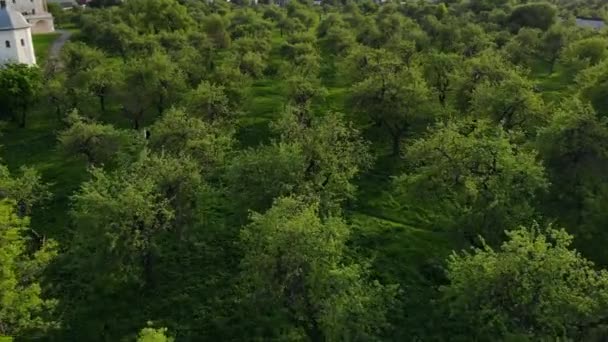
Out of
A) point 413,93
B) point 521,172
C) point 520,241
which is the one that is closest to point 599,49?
point 413,93

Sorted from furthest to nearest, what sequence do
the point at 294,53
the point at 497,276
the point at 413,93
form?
the point at 294,53 < the point at 413,93 < the point at 497,276

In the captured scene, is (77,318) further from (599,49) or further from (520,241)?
(599,49)

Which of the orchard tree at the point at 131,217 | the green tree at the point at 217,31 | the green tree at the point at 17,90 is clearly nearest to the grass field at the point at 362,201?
the green tree at the point at 17,90

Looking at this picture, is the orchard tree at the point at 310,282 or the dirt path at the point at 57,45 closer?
the orchard tree at the point at 310,282

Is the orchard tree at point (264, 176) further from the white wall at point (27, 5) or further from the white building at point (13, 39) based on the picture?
the white wall at point (27, 5)

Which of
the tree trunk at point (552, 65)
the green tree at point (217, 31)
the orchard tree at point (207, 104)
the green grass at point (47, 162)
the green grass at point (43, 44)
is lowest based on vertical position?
the green grass at point (43, 44)

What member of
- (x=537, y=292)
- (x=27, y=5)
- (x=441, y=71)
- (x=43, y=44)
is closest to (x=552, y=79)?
(x=441, y=71)

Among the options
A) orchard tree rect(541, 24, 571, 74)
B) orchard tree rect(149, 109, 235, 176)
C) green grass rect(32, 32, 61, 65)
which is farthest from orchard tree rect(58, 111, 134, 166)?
orchard tree rect(541, 24, 571, 74)
